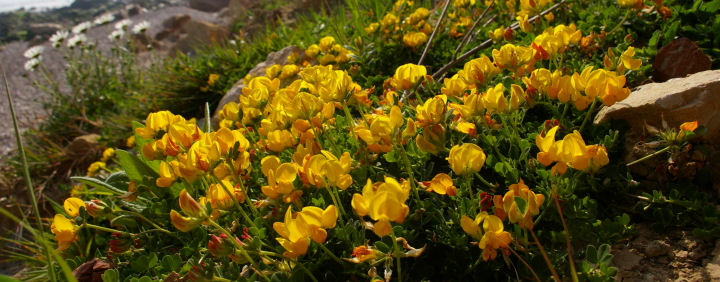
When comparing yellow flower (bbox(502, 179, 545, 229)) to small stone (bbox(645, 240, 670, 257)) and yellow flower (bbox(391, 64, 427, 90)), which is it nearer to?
small stone (bbox(645, 240, 670, 257))

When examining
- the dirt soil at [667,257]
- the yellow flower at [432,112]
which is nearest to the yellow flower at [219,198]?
the yellow flower at [432,112]

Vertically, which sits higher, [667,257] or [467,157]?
[467,157]

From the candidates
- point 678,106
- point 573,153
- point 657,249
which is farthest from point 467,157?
point 678,106

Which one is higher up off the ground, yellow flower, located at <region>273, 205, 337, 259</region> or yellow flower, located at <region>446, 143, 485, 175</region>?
yellow flower, located at <region>446, 143, 485, 175</region>

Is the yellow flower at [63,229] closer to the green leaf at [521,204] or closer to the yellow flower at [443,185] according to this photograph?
the yellow flower at [443,185]

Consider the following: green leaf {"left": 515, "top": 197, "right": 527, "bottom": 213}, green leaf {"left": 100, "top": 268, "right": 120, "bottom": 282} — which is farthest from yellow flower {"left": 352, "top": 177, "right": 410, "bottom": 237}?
green leaf {"left": 100, "top": 268, "right": 120, "bottom": 282}

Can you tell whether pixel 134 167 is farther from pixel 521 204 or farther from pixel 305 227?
pixel 521 204
